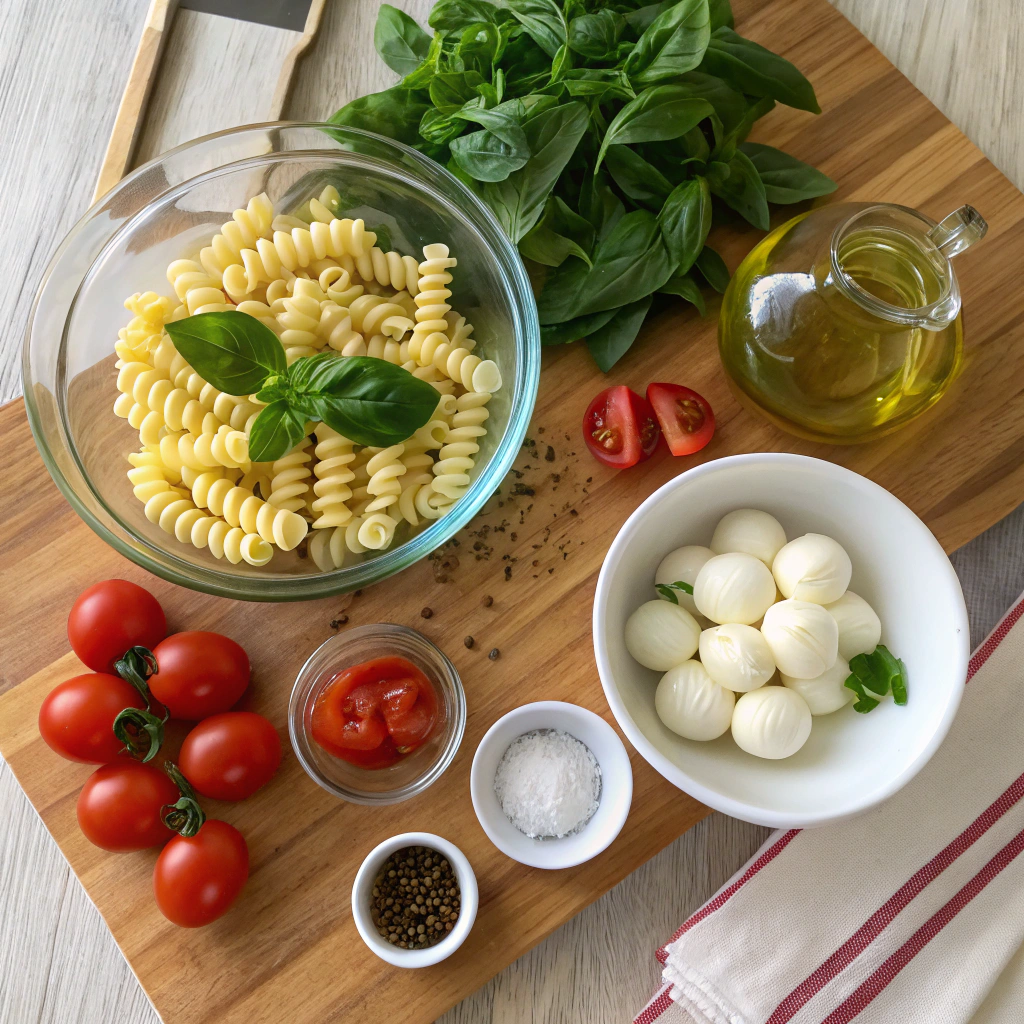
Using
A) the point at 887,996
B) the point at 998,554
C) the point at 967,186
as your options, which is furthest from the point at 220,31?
the point at 887,996

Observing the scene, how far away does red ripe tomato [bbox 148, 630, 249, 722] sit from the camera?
1.36 meters

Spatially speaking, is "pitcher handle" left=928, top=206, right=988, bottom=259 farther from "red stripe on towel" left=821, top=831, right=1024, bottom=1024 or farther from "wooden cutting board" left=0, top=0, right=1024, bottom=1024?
"red stripe on towel" left=821, top=831, right=1024, bottom=1024

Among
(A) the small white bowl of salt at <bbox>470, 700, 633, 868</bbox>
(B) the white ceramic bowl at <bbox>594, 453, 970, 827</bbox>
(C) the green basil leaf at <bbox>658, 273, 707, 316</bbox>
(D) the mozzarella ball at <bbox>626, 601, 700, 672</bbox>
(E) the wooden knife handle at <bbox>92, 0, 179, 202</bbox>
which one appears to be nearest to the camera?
(B) the white ceramic bowl at <bbox>594, 453, 970, 827</bbox>

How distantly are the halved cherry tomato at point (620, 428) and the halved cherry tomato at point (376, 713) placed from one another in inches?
18.9

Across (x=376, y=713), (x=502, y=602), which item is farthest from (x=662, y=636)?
(x=376, y=713)

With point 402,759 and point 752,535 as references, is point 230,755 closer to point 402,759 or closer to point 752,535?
point 402,759

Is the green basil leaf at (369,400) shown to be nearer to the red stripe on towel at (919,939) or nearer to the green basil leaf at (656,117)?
the green basil leaf at (656,117)

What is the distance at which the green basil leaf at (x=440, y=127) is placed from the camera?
140 centimetres

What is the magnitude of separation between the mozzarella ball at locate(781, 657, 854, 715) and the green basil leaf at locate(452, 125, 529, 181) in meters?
0.86

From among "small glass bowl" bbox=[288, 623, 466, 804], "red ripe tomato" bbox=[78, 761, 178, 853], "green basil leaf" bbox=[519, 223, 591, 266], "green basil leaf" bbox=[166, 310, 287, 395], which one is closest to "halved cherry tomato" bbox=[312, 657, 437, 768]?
"small glass bowl" bbox=[288, 623, 466, 804]

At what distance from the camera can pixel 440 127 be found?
4.60 ft

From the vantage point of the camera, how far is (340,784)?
1.40 meters

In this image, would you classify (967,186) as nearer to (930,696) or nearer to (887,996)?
(930,696)

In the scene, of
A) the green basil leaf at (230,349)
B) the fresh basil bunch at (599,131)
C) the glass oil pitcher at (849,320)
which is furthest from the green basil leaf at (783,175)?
the green basil leaf at (230,349)
